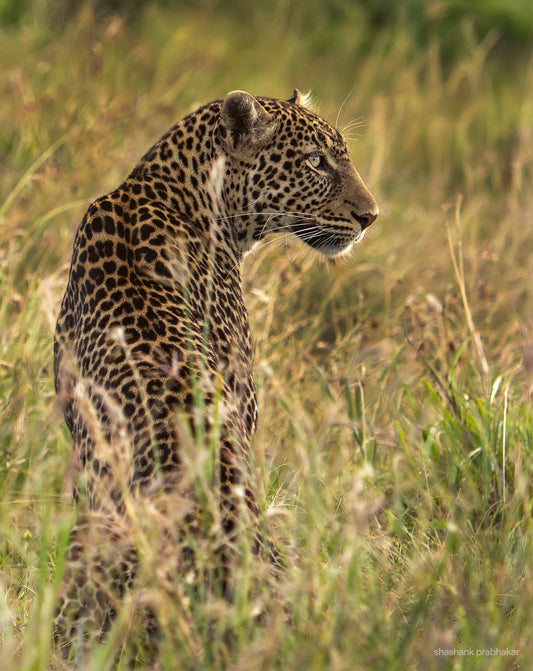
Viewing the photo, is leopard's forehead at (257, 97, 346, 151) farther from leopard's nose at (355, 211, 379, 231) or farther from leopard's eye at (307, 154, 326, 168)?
leopard's nose at (355, 211, 379, 231)

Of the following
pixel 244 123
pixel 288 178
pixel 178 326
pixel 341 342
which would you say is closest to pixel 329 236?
pixel 288 178

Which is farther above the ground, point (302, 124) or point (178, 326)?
point (302, 124)

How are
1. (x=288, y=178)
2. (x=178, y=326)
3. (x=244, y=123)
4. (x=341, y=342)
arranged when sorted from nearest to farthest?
(x=178, y=326) < (x=244, y=123) < (x=288, y=178) < (x=341, y=342)

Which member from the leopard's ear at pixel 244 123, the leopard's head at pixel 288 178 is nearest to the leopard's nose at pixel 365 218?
the leopard's head at pixel 288 178

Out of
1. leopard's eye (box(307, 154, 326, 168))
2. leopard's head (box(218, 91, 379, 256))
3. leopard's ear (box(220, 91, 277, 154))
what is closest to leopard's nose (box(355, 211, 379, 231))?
leopard's head (box(218, 91, 379, 256))

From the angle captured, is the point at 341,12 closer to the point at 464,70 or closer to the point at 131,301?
the point at 464,70

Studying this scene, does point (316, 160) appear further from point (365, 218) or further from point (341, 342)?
point (341, 342)

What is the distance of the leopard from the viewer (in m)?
2.63

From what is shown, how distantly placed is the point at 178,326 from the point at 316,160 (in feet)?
3.86

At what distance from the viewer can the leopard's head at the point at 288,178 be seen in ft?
13.0

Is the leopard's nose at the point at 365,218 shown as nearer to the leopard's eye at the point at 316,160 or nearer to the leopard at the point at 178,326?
the leopard at the point at 178,326

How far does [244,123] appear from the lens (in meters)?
3.92

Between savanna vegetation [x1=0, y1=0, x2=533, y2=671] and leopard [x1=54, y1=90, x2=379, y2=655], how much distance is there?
152mm

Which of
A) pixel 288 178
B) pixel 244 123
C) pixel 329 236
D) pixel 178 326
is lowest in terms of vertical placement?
pixel 178 326
